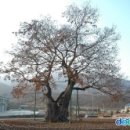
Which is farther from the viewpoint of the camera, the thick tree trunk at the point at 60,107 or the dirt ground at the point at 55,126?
the thick tree trunk at the point at 60,107

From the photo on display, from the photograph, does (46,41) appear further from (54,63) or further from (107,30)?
(107,30)

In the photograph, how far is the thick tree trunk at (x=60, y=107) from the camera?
102ft

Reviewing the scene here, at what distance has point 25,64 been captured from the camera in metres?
30.1

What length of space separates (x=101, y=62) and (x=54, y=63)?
13.2 ft

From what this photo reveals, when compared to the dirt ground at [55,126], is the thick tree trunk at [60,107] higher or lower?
higher

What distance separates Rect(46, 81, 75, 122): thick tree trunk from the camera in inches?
1220

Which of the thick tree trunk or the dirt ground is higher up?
the thick tree trunk

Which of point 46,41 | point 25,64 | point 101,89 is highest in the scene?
point 46,41

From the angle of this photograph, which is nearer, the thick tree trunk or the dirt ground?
the dirt ground

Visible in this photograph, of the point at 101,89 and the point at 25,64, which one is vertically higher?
the point at 25,64

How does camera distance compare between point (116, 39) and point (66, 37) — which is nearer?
point (66, 37)

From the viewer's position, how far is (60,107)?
3123cm

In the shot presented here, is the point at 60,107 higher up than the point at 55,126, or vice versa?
the point at 60,107

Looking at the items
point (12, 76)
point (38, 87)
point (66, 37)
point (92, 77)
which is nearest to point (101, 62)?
point (92, 77)
